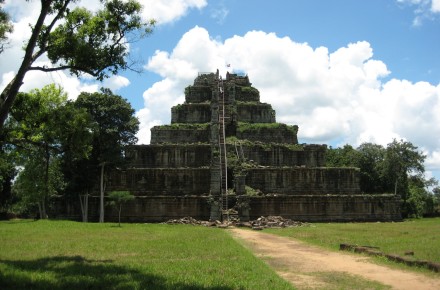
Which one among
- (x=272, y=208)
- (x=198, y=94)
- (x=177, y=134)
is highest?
(x=198, y=94)

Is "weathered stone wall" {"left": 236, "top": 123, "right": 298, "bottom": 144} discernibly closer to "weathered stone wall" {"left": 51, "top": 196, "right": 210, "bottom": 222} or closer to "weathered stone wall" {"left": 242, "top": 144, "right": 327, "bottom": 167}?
"weathered stone wall" {"left": 242, "top": 144, "right": 327, "bottom": 167}

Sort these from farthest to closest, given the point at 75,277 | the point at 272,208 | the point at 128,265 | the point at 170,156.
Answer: the point at 170,156 → the point at 272,208 → the point at 128,265 → the point at 75,277

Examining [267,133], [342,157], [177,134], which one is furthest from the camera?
[342,157]

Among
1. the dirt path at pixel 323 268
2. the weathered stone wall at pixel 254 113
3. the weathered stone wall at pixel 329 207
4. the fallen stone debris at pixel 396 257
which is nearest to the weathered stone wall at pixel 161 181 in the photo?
the weathered stone wall at pixel 329 207

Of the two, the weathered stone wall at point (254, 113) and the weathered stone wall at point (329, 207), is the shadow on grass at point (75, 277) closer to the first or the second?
the weathered stone wall at point (329, 207)

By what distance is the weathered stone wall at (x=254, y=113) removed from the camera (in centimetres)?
4247

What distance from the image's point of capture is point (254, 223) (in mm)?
29688

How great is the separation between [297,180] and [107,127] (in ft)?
49.5

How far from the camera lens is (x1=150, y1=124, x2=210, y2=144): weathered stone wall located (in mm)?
39812

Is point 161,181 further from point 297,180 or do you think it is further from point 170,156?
point 297,180

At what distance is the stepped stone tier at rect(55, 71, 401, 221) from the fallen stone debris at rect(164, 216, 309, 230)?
52.5 inches

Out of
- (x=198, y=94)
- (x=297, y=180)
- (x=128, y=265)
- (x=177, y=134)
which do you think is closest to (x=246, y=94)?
(x=198, y=94)

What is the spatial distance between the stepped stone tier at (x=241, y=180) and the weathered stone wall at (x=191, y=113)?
1938 mm

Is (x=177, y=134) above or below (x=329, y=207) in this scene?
above
